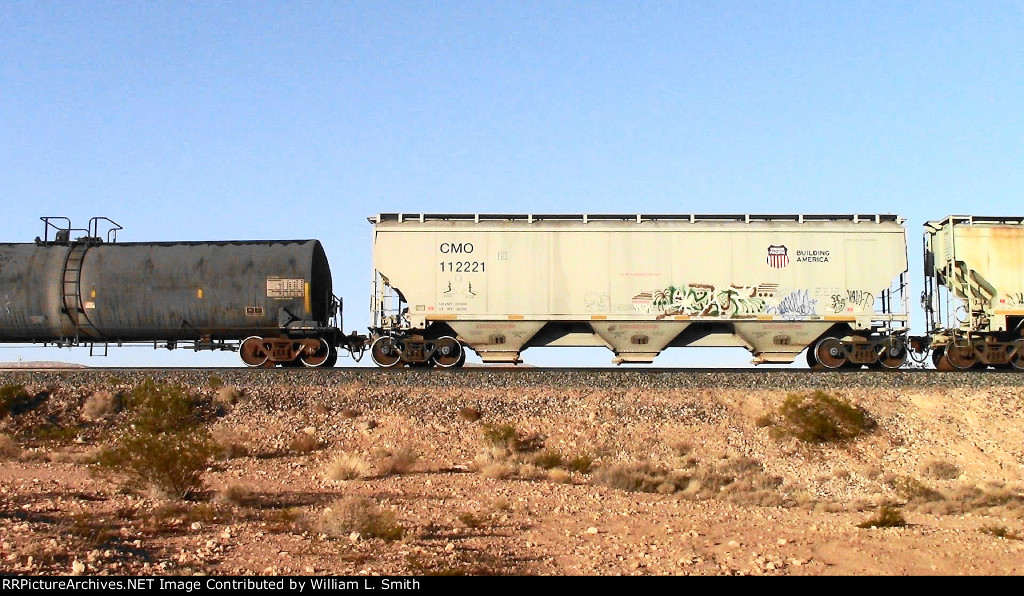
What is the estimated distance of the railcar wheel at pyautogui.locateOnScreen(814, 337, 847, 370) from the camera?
19.7 meters

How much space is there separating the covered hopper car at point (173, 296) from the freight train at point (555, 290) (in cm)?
3

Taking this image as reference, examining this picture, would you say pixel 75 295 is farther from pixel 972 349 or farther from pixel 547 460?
pixel 972 349

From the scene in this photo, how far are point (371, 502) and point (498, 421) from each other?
201 inches

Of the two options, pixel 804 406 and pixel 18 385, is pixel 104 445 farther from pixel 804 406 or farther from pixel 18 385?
pixel 804 406

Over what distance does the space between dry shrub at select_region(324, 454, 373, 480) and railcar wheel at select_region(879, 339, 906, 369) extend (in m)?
13.0

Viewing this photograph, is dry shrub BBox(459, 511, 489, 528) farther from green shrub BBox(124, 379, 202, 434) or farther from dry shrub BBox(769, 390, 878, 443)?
dry shrub BBox(769, 390, 878, 443)

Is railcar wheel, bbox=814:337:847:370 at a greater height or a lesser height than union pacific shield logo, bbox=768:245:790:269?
lesser

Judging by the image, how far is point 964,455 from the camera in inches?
619

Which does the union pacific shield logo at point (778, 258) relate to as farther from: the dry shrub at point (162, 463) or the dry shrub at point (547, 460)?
the dry shrub at point (162, 463)

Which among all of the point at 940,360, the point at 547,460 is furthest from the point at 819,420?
the point at 940,360

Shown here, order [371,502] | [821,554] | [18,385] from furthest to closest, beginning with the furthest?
[18,385]
[371,502]
[821,554]

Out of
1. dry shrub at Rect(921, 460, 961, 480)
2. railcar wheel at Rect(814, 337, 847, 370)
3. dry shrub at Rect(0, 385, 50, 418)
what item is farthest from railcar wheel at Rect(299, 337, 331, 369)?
dry shrub at Rect(921, 460, 961, 480)

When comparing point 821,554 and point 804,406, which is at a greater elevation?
point 804,406
